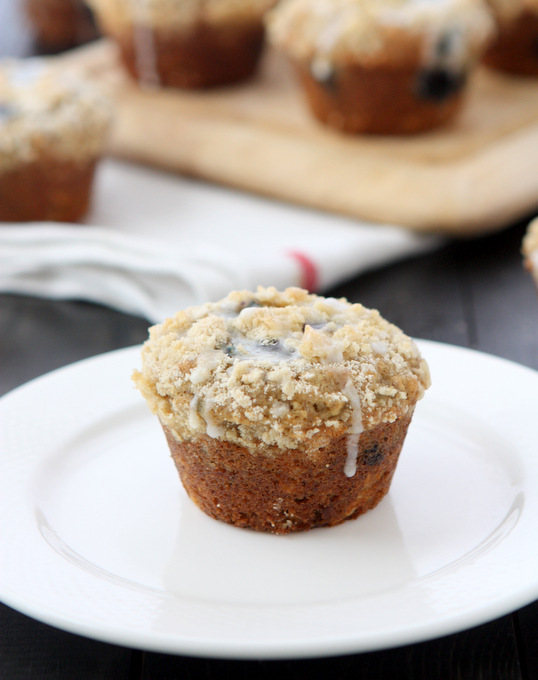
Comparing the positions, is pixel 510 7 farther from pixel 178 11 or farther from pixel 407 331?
pixel 407 331

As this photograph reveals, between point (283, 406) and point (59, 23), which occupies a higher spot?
point (283, 406)

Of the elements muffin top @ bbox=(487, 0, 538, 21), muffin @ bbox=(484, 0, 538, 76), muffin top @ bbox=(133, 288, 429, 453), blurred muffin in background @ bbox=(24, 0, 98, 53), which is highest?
muffin top @ bbox=(133, 288, 429, 453)

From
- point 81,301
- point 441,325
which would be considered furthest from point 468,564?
point 81,301

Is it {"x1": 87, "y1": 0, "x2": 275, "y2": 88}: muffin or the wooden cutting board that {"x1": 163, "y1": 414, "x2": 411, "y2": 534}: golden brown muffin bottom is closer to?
the wooden cutting board

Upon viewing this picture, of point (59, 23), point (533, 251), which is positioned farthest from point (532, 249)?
point (59, 23)

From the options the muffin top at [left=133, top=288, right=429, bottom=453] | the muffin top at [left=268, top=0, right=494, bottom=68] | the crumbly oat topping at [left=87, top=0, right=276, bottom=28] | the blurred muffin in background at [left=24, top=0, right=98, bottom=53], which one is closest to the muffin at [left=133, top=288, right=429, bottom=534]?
the muffin top at [left=133, top=288, right=429, bottom=453]

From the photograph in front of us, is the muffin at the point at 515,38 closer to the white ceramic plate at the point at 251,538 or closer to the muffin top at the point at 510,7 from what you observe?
the muffin top at the point at 510,7
